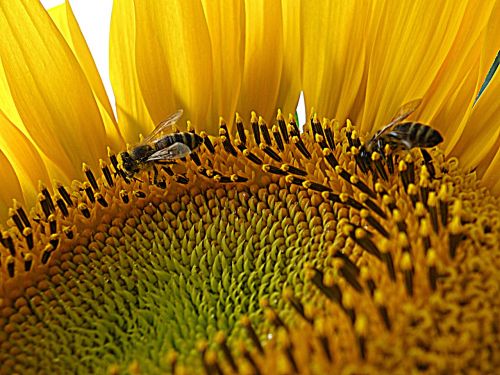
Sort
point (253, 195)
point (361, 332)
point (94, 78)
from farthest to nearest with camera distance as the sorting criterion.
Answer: point (94, 78), point (253, 195), point (361, 332)

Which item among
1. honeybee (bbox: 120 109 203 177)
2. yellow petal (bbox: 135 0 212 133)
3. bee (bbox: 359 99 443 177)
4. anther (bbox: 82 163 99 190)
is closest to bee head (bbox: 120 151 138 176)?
honeybee (bbox: 120 109 203 177)

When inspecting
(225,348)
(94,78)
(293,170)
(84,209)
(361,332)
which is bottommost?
(361,332)

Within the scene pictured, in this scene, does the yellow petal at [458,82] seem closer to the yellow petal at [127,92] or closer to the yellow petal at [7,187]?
the yellow petal at [127,92]

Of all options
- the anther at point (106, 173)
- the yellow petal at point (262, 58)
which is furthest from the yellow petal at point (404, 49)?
the anther at point (106, 173)

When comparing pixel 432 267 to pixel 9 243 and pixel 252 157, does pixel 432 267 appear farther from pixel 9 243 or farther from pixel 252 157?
pixel 9 243

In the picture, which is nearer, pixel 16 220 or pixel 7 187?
pixel 16 220

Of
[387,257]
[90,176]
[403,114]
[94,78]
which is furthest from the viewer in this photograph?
[94,78]

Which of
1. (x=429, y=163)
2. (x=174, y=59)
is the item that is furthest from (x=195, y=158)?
(x=429, y=163)
